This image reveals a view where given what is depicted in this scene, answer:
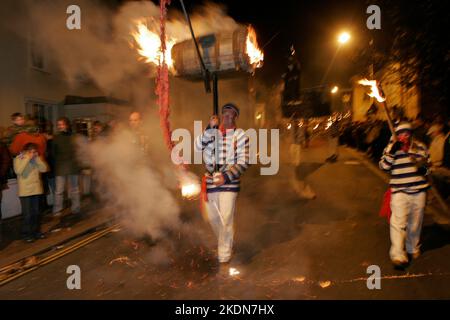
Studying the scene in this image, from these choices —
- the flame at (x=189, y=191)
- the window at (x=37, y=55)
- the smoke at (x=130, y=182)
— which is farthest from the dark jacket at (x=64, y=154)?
the window at (x=37, y=55)

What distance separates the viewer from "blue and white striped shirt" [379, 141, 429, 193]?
3.87m

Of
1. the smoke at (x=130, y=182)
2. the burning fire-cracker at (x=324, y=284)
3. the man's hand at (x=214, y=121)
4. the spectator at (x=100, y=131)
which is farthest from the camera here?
the spectator at (x=100, y=131)

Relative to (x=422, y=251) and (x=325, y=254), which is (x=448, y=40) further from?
(x=325, y=254)

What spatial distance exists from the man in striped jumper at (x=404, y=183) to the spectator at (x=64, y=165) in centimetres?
534

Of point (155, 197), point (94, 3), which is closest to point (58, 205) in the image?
point (155, 197)

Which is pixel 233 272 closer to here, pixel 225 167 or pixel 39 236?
pixel 225 167

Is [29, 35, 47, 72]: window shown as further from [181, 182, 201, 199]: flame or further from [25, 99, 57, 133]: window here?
[181, 182, 201, 199]: flame

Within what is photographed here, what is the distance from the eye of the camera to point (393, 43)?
6.28 meters

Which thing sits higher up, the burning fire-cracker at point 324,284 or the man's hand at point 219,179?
the man's hand at point 219,179

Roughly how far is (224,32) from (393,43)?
3.31m

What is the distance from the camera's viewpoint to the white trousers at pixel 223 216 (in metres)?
3.99

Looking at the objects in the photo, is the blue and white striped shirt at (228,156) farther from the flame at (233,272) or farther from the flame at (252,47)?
the flame at (252,47)

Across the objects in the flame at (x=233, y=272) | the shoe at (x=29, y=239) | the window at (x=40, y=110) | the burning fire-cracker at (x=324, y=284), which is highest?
the window at (x=40, y=110)

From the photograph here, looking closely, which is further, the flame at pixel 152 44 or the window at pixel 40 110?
the window at pixel 40 110
